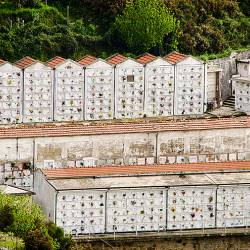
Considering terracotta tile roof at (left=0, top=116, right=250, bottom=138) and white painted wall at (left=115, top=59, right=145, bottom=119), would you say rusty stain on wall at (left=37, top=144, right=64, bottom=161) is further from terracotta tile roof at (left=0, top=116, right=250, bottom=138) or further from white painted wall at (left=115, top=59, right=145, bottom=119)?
white painted wall at (left=115, top=59, right=145, bottom=119)

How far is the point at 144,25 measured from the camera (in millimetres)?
78562

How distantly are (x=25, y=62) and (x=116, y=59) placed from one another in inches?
186

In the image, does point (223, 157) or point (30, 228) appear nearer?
point (30, 228)

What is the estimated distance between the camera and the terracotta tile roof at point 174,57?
7369 cm

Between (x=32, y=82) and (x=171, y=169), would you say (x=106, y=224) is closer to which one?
(x=171, y=169)

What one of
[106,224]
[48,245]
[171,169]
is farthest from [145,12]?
[48,245]

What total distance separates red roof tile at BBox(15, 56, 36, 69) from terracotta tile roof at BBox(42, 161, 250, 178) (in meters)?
8.88

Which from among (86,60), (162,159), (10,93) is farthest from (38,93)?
(162,159)

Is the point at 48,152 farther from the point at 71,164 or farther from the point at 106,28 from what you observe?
the point at 106,28

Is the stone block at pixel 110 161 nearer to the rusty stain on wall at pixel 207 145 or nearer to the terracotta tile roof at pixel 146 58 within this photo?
the rusty stain on wall at pixel 207 145

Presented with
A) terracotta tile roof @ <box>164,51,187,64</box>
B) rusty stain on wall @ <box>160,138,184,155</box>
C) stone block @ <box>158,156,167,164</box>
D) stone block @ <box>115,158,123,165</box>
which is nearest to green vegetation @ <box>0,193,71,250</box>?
stone block @ <box>115,158,123,165</box>

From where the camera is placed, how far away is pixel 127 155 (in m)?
66.5

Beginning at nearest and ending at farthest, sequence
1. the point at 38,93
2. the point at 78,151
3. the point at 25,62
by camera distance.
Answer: the point at 78,151 < the point at 38,93 < the point at 25,62

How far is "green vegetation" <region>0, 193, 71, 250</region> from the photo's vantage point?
53875 mm
